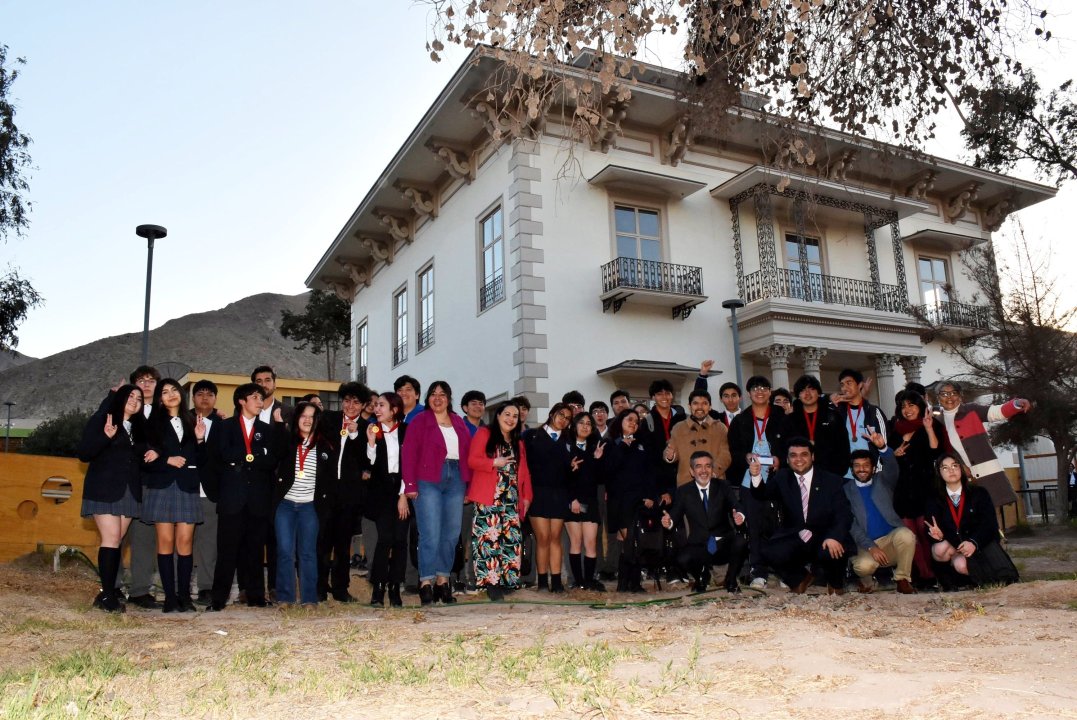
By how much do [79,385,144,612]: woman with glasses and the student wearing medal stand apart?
1.11 metres

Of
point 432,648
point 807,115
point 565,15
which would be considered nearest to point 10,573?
point 432,648

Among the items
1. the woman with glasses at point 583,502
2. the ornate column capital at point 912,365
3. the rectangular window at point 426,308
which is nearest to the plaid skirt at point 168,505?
the woman with glasses at point 583,502

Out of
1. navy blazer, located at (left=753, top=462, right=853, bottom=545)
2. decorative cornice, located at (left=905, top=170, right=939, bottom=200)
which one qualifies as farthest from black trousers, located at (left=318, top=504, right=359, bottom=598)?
decorative cornice, located at (left=905, top=170, right=939, bottom=200)

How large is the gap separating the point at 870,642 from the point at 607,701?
1697mm

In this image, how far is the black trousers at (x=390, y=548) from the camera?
23.1ft

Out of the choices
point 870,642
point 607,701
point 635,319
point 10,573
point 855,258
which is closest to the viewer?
point 607,701

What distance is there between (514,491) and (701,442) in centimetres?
198

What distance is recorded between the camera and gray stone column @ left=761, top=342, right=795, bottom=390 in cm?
1719

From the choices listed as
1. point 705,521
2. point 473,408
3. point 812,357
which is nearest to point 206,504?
point 473,408

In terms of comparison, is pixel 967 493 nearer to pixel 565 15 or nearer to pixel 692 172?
pixel 565 15

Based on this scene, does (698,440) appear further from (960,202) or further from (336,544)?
(960,202)

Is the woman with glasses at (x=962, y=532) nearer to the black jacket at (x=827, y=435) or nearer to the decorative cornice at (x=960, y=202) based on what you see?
the black jacket at (x=827, y=435)

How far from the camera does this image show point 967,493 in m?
6.94

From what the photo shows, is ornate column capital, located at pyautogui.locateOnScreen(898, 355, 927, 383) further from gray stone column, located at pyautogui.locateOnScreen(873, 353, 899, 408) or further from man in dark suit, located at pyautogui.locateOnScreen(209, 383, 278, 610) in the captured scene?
man in dark suit, located at pyautogui.locateOnScreen(209, 383, 278, 610)
